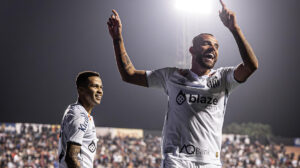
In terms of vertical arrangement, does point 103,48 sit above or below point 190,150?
above

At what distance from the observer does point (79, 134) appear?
345 cm

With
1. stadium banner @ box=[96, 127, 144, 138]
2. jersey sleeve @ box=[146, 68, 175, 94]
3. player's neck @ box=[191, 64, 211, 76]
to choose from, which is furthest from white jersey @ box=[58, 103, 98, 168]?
stadium banner @ box=[96, 127, 144, 138]

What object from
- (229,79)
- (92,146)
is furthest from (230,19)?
(92,146)

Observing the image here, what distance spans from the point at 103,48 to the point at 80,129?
40707 millimetres

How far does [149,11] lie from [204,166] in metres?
40.4

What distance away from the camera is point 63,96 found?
132 feet

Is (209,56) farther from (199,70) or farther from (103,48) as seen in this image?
(103,48)

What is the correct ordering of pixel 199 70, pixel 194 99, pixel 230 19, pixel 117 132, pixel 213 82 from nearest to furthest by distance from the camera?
pixel 230 19, pixel 194 99, pixel 213 82, pixel 199 70, pixel 117 132

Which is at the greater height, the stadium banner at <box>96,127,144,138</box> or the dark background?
the dark background

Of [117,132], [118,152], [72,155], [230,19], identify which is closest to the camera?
[230,19]

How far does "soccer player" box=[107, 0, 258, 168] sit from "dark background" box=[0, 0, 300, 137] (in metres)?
35.3

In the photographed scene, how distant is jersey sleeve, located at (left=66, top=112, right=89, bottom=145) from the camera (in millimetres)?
3426

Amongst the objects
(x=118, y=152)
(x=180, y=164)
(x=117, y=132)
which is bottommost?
(x=118, y=152)

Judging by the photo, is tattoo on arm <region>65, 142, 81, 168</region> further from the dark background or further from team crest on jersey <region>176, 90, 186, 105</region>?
the dark background
